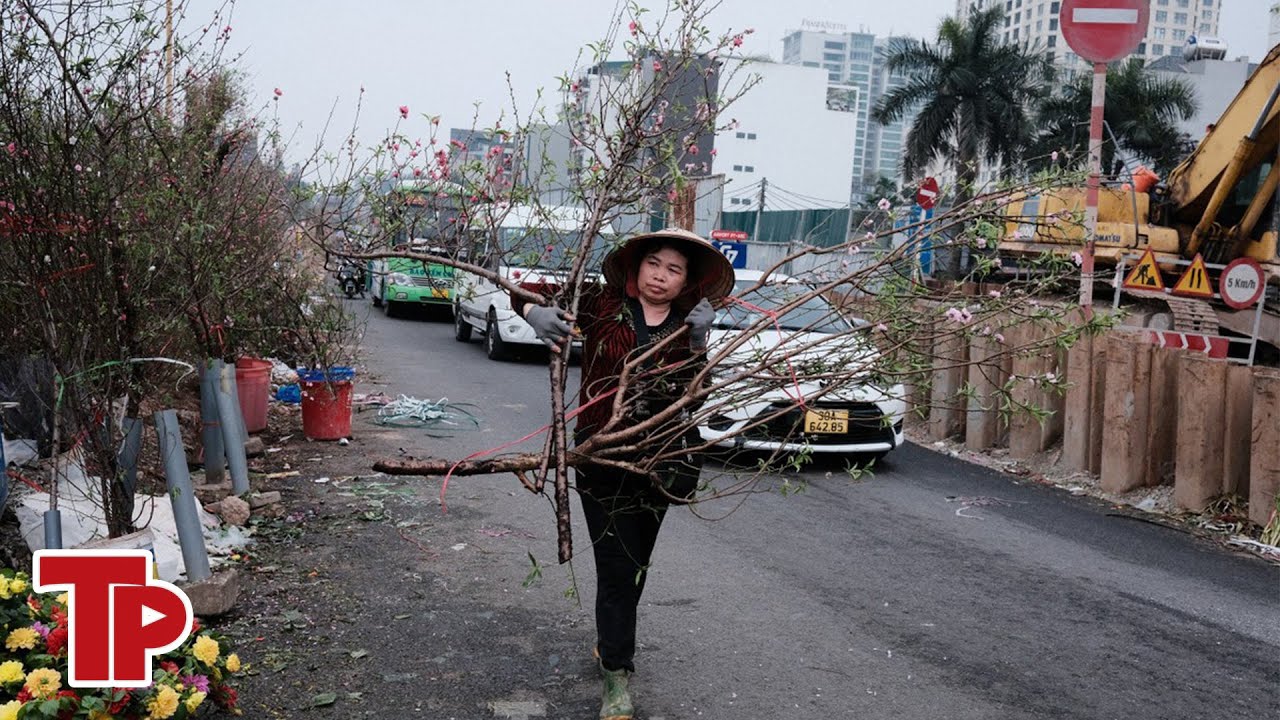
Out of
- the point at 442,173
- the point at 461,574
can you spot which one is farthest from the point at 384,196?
the point at 461,574

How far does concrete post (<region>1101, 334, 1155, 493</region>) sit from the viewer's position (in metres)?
9.36

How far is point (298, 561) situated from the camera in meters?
6.50

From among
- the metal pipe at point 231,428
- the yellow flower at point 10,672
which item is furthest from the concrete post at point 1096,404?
the yellow flower at point 10,672

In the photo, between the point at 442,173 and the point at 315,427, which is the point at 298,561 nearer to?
the point at 442,173

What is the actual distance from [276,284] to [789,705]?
7.03 m

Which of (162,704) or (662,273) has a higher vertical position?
(662,273)

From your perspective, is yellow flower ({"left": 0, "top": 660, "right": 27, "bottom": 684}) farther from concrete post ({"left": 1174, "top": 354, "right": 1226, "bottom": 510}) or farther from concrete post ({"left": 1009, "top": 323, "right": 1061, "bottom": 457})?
concrete post ({"left": 1009, "top": 323, "right": 1061, "bottom": 457})

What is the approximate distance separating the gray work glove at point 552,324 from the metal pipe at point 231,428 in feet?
12.1

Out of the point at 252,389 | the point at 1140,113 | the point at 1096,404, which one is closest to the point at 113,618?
the point at 252,389

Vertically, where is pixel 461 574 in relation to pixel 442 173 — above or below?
below

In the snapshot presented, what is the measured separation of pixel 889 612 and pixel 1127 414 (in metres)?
4.29

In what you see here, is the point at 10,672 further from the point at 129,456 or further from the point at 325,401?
the point at 325,401

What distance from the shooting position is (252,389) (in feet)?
32.2

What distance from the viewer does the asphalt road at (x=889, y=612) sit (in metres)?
4.87
